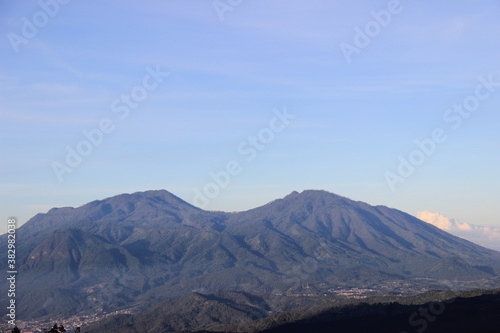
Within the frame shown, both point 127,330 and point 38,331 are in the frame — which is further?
point 38,331

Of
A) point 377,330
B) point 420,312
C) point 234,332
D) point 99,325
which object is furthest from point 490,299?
point 99,325

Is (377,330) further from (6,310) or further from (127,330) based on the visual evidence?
(6,310)

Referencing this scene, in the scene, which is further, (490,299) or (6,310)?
(6,310)

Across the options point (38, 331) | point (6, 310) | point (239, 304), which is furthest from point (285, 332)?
point (38, 331)

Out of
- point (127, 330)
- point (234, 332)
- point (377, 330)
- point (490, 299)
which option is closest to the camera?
point (377, 330)

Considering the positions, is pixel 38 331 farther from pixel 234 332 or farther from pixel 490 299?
pixel 490 299

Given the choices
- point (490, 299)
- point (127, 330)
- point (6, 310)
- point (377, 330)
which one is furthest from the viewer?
point (6, 310)

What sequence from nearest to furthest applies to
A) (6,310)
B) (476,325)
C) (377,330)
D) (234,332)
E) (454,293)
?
(476,325) < (377,330) < (234,332) < (454,293) < (6,310)

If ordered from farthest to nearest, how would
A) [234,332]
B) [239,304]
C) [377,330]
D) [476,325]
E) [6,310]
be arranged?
[239,304] → [6,310] → [234,332] → [377,330] → [476,325]
